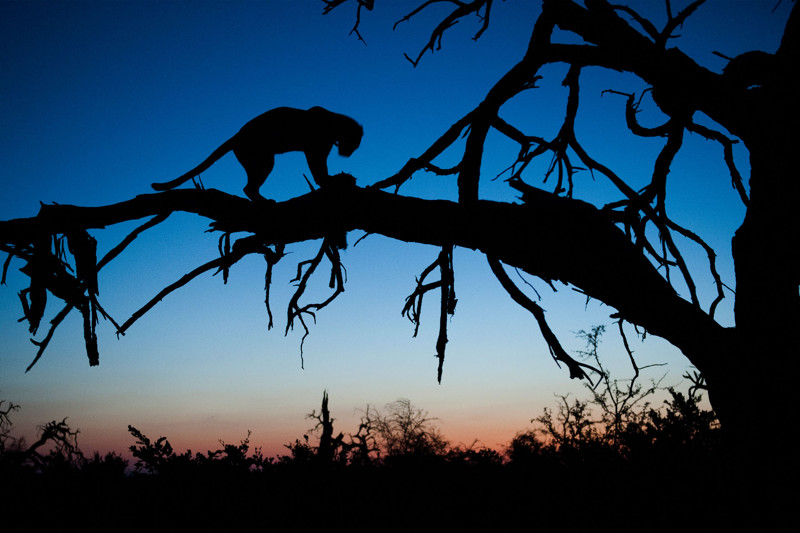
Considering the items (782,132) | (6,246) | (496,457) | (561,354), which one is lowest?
(496,457)

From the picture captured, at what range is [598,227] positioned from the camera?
226 centimetres

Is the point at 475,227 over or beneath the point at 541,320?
over

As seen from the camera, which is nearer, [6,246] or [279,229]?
[6,246]

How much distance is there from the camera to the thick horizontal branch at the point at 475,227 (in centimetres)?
215

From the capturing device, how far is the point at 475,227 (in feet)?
7.50

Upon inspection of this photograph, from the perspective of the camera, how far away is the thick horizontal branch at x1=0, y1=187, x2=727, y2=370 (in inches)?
84.6

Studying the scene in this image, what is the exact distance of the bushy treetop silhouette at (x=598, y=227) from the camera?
2.04 metres

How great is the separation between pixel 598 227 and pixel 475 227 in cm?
67

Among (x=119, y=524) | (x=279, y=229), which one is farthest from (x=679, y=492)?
(x=119, y=524)

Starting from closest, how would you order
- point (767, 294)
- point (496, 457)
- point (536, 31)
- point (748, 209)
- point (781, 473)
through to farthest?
point (781, 473)
point (767, 294)
point (748, 209)
point (536, 31)
point (496, 457)

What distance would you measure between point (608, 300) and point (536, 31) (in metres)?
1.73

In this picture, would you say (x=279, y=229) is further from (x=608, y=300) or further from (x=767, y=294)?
(x=767, y=294)

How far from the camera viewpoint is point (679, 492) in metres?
2.59

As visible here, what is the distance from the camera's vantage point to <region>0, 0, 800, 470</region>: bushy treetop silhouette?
204 centimetres
